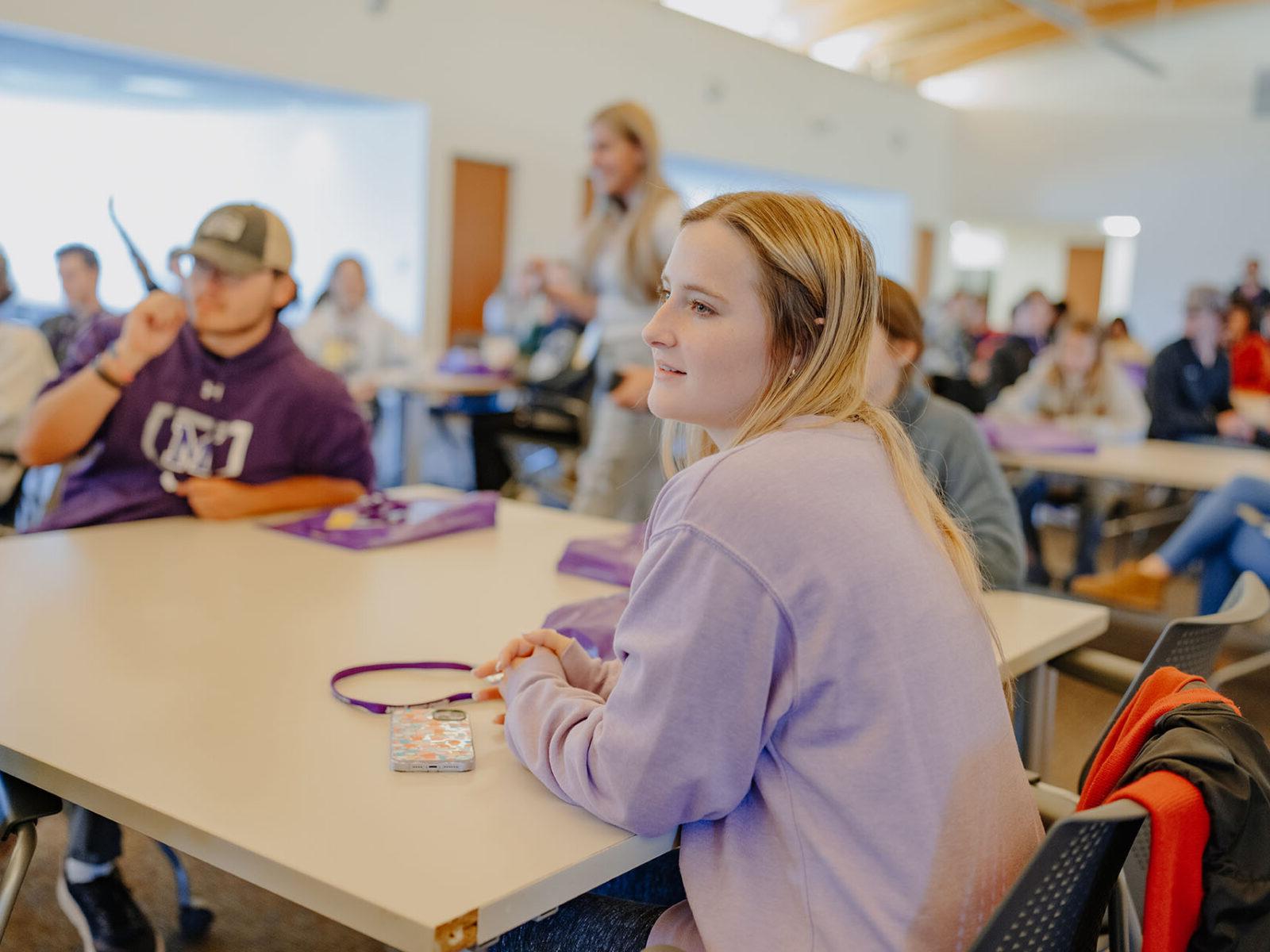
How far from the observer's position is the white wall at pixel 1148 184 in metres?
13.0

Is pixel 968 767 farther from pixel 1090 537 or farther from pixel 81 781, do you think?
pixel 1090 537

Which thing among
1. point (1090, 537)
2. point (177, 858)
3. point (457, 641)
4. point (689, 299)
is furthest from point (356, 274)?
point (689, 299)

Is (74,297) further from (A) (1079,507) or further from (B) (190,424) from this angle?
(A) (1079,507)

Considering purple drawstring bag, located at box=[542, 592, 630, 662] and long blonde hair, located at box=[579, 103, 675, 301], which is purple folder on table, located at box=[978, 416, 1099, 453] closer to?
long blonde hair, located at box=[579, 103, 675, 301]

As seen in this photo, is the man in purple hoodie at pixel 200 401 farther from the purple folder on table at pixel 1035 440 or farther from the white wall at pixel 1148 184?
the white wall at pixel 1148 184

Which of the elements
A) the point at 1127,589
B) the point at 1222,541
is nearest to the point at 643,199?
the point at 1222,541

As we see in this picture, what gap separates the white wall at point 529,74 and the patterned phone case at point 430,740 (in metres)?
6.22

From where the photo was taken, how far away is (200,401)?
229cm

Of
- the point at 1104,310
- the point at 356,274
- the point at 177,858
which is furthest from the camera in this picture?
the point at 1104,310

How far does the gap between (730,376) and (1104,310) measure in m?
15.7

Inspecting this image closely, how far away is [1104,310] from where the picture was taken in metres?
15.5

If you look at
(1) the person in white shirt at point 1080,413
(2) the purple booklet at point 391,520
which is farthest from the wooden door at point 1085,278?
(2) the purple booklet at point 391,520

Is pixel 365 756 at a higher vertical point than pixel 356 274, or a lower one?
lower

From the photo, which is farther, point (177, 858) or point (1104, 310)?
point (1104, 310)
